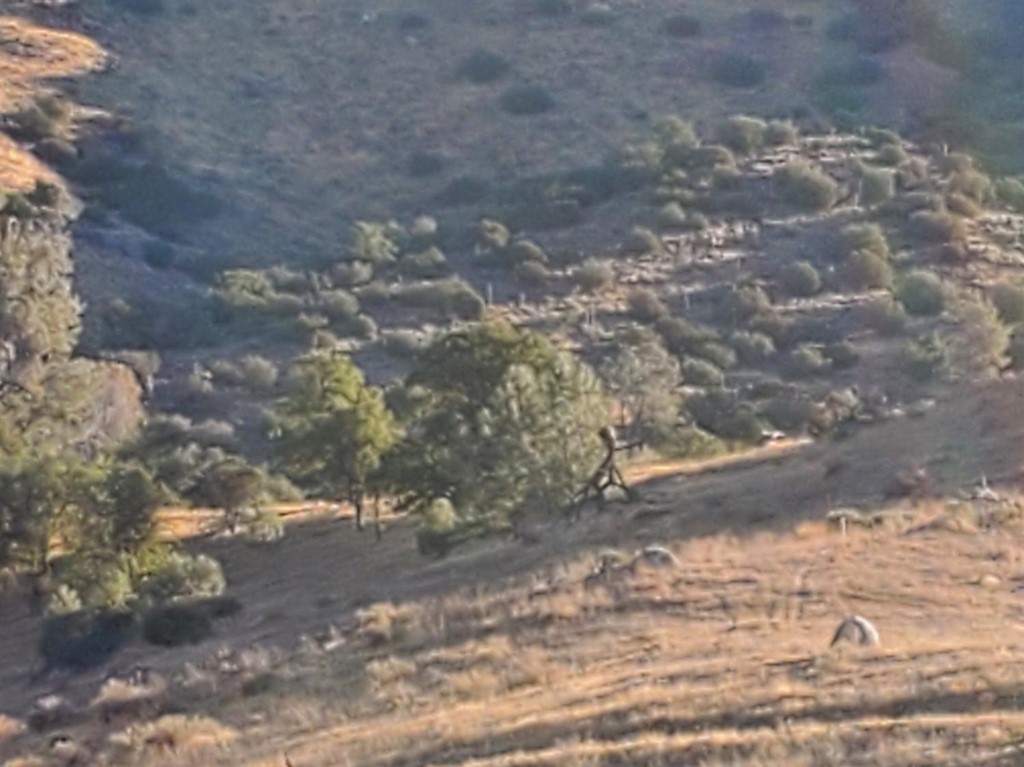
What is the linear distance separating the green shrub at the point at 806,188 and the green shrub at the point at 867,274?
4542 millimetres

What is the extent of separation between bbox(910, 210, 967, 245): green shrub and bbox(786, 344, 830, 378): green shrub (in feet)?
25.9

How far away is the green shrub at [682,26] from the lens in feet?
195

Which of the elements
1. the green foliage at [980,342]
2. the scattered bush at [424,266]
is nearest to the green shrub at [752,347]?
the green foliage at [980,342]

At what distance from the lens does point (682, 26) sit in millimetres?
59562

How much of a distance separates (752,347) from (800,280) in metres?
4.30

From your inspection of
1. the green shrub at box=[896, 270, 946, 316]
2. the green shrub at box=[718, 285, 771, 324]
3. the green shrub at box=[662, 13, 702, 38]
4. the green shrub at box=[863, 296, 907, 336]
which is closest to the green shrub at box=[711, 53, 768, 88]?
the green shrub at box=[662, 13, 702, 38]

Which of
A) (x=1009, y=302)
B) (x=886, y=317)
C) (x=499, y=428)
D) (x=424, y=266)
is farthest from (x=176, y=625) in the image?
(x=424, y=266)

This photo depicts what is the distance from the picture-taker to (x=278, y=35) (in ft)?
196

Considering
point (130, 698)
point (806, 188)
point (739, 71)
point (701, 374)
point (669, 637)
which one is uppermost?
point (739, 71)

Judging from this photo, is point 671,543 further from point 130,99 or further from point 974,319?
point 130,99

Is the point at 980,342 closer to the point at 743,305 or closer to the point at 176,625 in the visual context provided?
the point at 743,305

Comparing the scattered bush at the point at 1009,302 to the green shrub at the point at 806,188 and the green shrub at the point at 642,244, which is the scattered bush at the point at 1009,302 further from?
the green shrub at the point at 642,244

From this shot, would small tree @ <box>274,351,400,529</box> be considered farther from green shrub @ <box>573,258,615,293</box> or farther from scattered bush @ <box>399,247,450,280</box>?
scattered bush @ <box>399,247,450,280</box>

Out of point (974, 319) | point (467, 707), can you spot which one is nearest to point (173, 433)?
point (974, 319)
